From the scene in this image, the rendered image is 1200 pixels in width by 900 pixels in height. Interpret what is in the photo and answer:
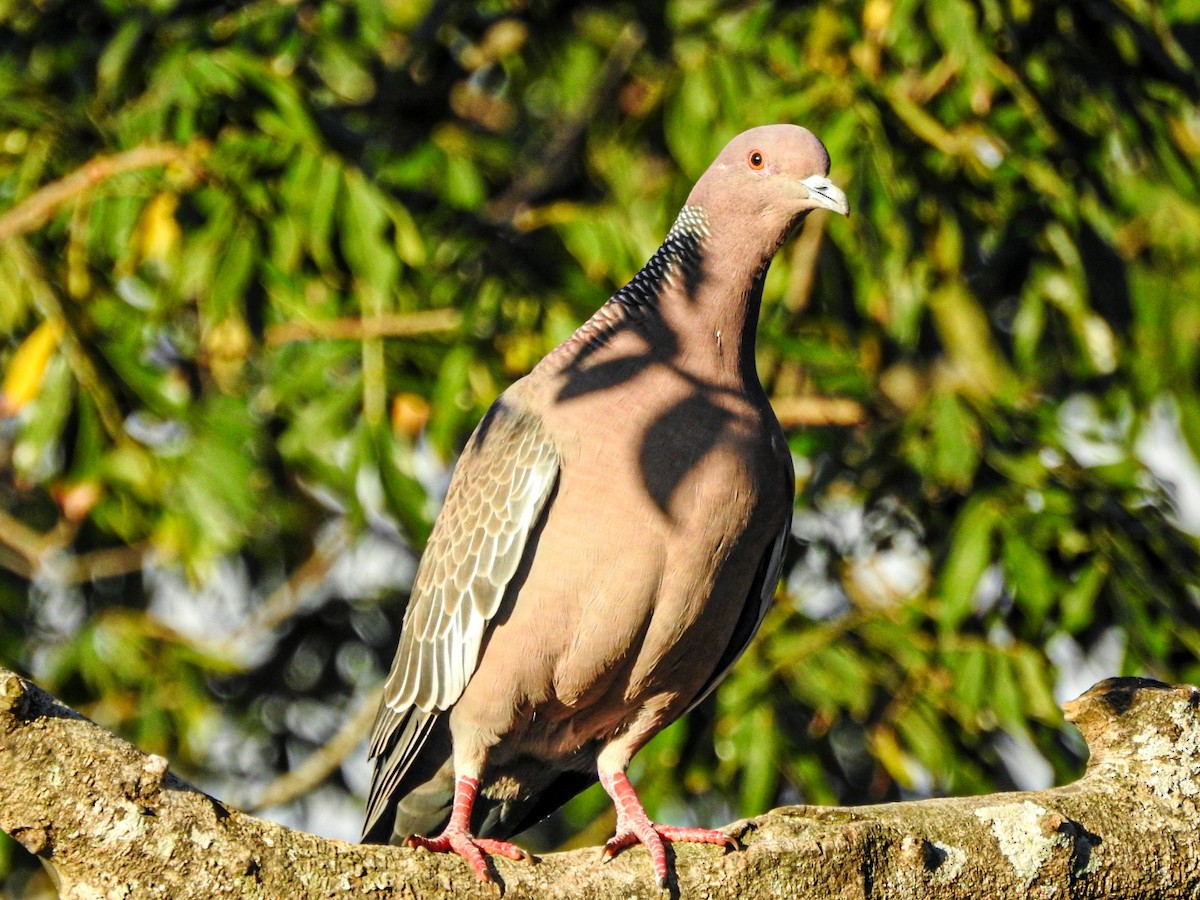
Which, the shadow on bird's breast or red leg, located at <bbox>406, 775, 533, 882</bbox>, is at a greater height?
the shadow on bird's breast

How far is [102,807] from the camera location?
2.18m

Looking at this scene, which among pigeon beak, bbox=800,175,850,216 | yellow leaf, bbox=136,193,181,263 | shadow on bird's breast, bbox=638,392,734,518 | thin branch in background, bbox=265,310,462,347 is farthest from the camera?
yellow leaf, bbox=136,193,181,263

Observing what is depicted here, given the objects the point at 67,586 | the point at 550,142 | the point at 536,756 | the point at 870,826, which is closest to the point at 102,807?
the point at 870,826

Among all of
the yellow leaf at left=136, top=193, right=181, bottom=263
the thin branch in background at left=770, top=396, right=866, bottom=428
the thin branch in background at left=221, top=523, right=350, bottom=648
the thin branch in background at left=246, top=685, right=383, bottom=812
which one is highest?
the yellow leaf at left=136, top=193, right=181, bottom=263

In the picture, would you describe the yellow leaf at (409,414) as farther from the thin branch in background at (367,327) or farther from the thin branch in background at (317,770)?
the thin branch in background at (317,770)

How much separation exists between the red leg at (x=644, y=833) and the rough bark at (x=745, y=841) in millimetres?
28

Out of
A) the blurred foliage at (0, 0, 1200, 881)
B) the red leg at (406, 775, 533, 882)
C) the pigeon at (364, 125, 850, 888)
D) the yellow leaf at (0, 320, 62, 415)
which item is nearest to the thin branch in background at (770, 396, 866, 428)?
the blurred foliage at (0, 0, 1200, 881)

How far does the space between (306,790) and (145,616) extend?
0.91m

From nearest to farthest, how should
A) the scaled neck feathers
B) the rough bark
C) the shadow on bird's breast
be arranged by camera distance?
the rough bark, the shadow on bird's breast, the scaled neck feathers

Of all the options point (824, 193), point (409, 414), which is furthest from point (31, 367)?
point (824, 193)

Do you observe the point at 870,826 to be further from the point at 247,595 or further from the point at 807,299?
the point at 247,595

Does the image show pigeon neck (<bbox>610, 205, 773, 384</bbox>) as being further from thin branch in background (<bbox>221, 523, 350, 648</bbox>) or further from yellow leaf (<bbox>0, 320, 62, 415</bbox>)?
thin branch in background (<bbox>221, 523, 350, 648</bbox>)

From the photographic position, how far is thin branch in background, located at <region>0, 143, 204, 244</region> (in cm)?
411

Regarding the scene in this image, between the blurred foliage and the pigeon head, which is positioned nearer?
the pigeon head
